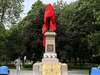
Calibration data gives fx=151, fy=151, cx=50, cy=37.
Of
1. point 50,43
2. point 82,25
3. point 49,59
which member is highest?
point 82,25

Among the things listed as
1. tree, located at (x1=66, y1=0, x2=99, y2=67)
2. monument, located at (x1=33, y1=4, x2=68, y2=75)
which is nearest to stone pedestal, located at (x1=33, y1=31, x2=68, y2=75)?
monument, located at (x1=33, y1=4, x2=68, y2=75)

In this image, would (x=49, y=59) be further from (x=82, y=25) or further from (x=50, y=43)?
(x=82, y=25)

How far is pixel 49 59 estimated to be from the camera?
1397 centimetres

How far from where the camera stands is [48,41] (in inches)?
584

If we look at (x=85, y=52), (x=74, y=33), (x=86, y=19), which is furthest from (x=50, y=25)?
(x=85, y=52)

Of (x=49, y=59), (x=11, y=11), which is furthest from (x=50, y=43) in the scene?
(x=11, y=11)

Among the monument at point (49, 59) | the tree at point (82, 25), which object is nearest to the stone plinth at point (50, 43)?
the monument at point (49, 59)

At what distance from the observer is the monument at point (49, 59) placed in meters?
12.2

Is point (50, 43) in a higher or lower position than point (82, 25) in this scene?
lower

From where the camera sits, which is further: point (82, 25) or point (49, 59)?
point (82, 25)

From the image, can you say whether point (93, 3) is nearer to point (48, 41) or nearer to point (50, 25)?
point (50, 25)

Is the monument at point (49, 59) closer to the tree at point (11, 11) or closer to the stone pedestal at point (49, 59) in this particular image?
the stone pedestal at point (49, 59)

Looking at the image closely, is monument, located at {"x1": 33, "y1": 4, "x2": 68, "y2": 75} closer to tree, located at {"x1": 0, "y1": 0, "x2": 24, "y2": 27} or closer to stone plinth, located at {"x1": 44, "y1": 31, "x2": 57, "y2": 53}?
stone plinth, located at {"x1": 44, "y1": 31, "x2": 57, "y2": 53}

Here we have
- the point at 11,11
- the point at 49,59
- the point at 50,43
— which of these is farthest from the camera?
the point at 11,11
